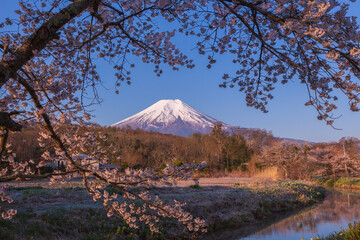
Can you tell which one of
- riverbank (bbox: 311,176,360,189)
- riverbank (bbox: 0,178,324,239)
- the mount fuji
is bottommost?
riverbank (bbox: 311,176,360,189)

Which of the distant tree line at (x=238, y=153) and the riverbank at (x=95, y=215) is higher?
the distant tree line at (x=238, y=153)

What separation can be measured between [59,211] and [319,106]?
5.87 metres

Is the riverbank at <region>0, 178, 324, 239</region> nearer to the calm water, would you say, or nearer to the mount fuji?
the calm water

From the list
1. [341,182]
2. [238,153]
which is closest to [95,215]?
[341,182]

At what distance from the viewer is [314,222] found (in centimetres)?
1019

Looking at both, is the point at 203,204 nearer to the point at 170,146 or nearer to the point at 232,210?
the point at 232,210

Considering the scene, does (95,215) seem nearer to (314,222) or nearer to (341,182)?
(314,222)

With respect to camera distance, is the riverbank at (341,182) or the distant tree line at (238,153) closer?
the riverbank at (341,182)

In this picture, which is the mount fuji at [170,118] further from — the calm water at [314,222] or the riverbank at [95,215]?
the riverbank at [95,215]

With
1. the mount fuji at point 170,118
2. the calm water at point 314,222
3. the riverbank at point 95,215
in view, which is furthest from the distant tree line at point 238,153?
the mount fuji at point 170,118

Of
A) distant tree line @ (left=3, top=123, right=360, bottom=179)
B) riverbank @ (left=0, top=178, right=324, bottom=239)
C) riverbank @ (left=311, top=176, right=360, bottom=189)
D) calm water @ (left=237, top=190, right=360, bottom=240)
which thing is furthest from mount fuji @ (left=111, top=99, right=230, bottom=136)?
riverbank @ (left=0, top=178, right=324, bottom=239)

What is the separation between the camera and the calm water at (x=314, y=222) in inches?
338

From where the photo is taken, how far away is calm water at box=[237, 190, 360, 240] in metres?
8.59

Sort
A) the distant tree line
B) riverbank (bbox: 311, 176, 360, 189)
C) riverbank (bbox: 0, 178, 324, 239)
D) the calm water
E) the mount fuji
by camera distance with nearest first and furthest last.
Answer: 1. riverbank (bbox: 0, 178, 324, 239)
2. the calm water
3. riverbank (bbox: 311, 176, 360, 189)
4. the distant tree line
5. the mount fuji
